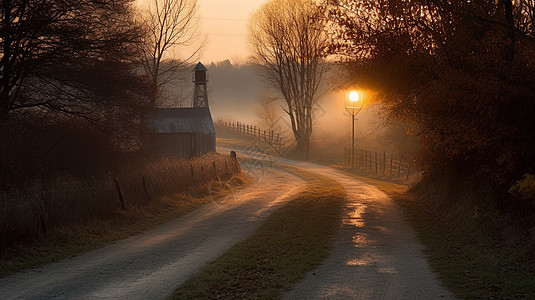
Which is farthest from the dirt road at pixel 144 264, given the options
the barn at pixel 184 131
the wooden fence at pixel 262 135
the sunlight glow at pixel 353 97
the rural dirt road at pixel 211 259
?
the wooden fence at pixel 262 135

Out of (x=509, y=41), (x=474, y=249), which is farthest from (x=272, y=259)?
(x=509, y=41)

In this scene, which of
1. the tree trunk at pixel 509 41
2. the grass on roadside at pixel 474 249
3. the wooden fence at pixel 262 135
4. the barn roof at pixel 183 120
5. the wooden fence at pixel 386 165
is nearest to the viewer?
the grass on roadside at pixel 474 249

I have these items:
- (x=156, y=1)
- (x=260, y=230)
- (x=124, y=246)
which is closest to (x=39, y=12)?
(x=124, y=246)

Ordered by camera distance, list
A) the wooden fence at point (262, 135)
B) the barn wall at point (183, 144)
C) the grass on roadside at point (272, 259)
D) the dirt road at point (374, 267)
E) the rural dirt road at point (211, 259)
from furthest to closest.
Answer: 1. the wooden fence at point (262, 135)
2. the barn wall at point (183, 144)
3. the grass on roadside at point (272, 259)
4. the rural dirt road at point (211, 259)
5. the dirt road at point (374, 267)

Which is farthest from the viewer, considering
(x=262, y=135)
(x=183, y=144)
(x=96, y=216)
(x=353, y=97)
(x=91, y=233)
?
Result: (x=262, y=135)

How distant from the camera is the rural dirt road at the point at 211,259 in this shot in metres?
9.51

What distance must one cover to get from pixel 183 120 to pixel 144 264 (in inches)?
1261

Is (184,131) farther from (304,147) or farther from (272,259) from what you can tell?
(272,259)

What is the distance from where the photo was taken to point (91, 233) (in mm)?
14875

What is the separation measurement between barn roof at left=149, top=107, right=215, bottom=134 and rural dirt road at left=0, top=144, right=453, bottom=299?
22.9 m

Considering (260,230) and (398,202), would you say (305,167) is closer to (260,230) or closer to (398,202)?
(398,202)

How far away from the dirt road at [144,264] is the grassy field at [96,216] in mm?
680

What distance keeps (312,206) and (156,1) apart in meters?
25.2

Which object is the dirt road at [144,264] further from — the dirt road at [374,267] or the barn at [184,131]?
the barn at [184,131]
